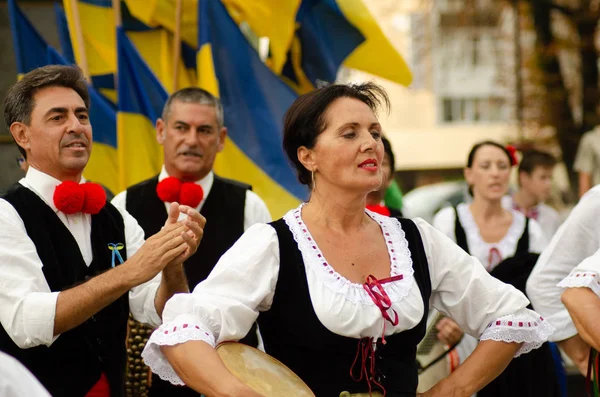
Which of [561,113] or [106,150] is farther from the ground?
[561,113]

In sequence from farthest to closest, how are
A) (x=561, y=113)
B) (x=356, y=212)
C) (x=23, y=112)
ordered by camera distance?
(x=561, y=113) → (x=23, y=112) → (x=356, y=212)

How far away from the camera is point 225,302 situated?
3121mm

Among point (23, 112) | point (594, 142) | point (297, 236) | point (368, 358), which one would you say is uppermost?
point (594, 142)

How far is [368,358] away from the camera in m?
3.22

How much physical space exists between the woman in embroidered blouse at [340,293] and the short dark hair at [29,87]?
0.91 meters

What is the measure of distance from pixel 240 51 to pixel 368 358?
3.95 metres

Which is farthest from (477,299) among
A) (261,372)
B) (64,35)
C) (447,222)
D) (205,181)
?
(64,35)

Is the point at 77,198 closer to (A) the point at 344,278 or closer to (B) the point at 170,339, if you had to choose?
(B) the point at 170,339

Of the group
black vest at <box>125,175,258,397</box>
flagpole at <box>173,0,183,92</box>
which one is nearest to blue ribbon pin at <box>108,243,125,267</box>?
black vest at <box>125,175,258,397</box>

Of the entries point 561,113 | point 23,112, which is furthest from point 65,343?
point 561,113

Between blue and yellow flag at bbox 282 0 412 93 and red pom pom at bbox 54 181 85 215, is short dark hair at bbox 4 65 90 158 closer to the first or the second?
red pom pom at bbox 54 181 85 215

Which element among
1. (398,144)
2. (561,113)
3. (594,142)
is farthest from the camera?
(398,144)

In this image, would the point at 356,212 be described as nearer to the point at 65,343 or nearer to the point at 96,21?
the point at 65,343

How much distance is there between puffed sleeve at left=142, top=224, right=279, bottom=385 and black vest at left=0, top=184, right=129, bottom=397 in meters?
0.49
